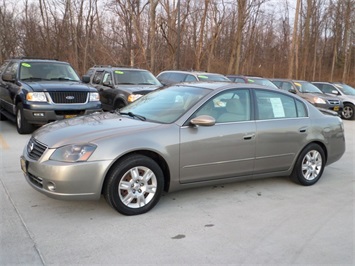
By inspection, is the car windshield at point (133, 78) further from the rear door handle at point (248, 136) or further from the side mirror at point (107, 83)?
the rear door handle at point (248, 136)

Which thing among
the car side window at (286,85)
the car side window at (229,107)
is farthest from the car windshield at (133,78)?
the car side window at (286,85)

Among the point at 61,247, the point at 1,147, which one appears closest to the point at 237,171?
the point at 61,247

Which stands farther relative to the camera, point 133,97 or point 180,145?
point 133,97

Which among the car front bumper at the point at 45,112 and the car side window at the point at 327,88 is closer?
the car front bumper at the point at 45,112

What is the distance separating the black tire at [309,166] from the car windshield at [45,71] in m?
6.44

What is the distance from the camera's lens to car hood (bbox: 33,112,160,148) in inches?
153

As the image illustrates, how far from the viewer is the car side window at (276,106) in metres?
5.02

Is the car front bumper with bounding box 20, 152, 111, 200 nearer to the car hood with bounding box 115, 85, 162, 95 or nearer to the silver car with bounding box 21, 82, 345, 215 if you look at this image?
the silver car with bounding box 21, 82, 345, 215

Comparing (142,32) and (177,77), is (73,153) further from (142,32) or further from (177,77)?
(142,32)

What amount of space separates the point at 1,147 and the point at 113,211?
4051mm

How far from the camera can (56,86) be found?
8.20 m

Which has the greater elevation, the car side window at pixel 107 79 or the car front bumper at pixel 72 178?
the car side window at pixel 107 79

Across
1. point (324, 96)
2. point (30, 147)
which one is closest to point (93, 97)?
point (30, 147)

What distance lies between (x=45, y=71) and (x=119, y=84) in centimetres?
223
